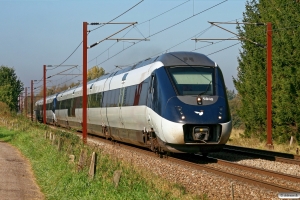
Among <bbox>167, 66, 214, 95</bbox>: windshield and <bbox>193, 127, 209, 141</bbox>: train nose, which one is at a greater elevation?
<bbox>167, 66, 214, 95</bbox>: windshield

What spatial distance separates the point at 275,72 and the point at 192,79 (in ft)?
41.3

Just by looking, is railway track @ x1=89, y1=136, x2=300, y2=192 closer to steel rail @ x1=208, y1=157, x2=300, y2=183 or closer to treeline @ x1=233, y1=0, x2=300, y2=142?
steel rail @ x1=208, y1=157, x2=300, y2=183

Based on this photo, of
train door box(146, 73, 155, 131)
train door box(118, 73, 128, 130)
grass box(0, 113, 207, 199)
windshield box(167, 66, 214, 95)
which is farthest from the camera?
train door box(118, 73, 128, 130)

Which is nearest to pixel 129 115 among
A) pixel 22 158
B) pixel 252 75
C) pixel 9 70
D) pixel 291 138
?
pixel 22 158

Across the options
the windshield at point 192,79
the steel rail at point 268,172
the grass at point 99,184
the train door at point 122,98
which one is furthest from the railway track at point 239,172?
the train door at point 122,98

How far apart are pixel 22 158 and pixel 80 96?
17115mm

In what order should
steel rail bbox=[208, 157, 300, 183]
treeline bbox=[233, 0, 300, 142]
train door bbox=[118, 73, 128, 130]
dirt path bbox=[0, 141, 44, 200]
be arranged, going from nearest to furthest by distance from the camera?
dirt path bbox=[0, 141, 44, 200], steel rail bbox=[208, 157, 300, 183], train door bbox=[118, 73, 128, 130], treeline bbox=[233, 0, 300, 142]

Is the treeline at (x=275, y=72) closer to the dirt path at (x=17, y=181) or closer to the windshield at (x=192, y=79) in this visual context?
the windshield at (x=192, y=79)

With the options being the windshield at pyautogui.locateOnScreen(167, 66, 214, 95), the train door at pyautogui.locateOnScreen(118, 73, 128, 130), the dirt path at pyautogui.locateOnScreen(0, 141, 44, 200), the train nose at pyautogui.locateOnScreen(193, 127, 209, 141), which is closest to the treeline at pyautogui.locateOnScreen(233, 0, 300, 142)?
the train door at pyautogui.locateOnScreen(118, 73, 128, 130)

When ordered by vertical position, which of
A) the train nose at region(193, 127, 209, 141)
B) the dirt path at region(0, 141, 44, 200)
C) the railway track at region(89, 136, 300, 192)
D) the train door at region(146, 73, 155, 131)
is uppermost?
the train door at region(146, 73, 155, 131)

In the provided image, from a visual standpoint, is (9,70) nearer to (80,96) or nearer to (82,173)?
(80,96)

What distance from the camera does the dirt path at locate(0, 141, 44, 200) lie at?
1237 cm

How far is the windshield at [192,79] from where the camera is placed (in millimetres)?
18312

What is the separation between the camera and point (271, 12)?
30.8 m
